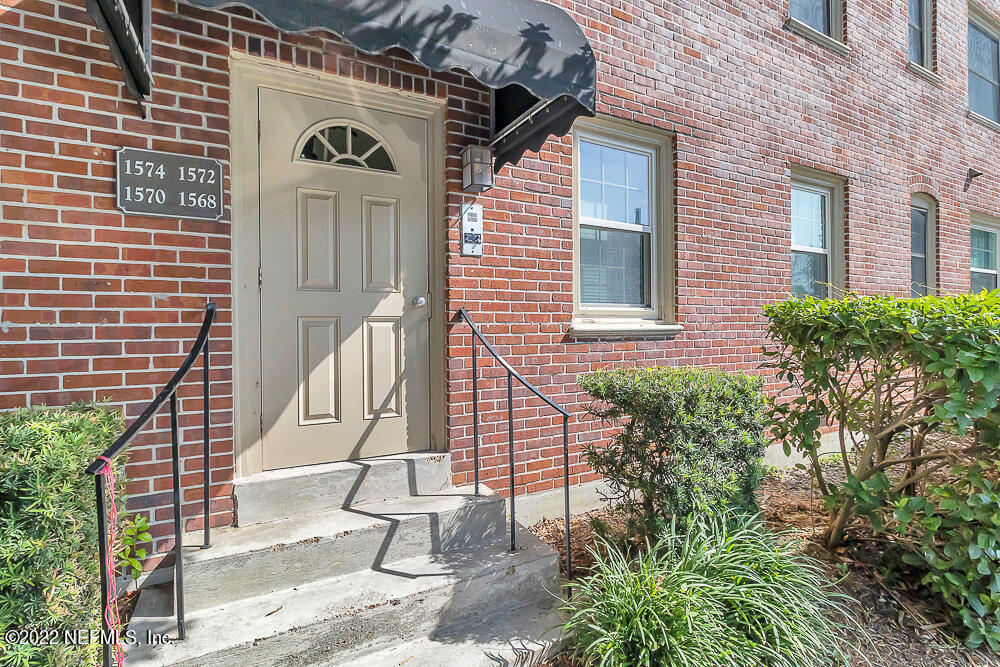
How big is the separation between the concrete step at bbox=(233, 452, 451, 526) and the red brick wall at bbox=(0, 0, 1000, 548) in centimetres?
16

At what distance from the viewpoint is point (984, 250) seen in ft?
25.8

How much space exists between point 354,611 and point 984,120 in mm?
9902

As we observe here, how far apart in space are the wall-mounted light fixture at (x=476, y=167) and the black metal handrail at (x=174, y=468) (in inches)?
63.9

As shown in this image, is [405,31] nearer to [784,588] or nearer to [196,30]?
[196,30]

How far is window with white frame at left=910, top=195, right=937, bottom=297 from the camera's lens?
21.9 feet

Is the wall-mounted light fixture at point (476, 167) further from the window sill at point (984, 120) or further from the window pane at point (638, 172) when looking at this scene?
the window sill at point (984, 120)

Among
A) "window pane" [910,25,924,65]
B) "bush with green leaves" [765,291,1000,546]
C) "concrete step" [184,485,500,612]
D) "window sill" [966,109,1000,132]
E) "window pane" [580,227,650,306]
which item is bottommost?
"concrete step" [184,485,500,612]

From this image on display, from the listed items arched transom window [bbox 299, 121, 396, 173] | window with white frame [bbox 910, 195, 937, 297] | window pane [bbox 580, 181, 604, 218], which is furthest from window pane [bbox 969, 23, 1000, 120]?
arched transom window [bbox 299, 121, 396, 173]

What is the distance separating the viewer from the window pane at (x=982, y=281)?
25.2ft

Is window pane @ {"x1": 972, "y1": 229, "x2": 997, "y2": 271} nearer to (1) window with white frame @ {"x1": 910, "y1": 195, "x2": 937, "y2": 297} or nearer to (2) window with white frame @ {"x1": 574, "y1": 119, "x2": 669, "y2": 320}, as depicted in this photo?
(1) window with white frame @ {"x1": 910, "y1": 195, "x2": 937, "y2": 297}

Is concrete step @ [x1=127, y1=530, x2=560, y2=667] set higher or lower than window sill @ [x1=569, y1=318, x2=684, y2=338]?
lower

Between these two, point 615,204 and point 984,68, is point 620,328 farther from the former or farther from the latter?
point 984,68

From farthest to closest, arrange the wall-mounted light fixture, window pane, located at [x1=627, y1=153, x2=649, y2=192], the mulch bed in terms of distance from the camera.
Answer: window pane, located at [x1=627, y1=153, x2=649, y2=192], the wall-mounted light fixture, the mulch bed

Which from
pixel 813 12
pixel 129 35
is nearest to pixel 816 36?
pixel 813 12
